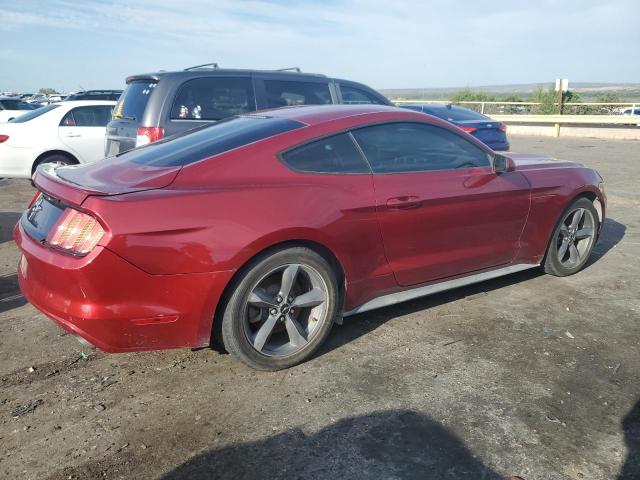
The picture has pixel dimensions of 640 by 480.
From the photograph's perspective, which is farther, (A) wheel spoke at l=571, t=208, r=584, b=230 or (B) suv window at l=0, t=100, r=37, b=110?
(B) suv window at l=0, t=100, r=37, b=110

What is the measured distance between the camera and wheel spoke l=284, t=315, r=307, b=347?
3291 mm

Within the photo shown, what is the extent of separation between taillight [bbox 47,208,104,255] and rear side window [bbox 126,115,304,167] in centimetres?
59

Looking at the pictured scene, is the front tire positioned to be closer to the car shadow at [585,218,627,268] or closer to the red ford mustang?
the red ford mustang

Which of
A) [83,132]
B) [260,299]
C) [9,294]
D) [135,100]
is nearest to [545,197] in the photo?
[260,299]

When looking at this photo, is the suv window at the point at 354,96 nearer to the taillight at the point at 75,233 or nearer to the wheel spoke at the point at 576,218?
the wheel spoke at the point at 576,218

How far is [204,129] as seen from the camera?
3.93 m

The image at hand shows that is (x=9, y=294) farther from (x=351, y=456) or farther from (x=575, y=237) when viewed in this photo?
(x=575, y=237)

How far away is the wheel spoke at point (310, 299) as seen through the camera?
3295 mm

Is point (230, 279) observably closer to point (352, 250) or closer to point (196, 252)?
point (196, 252)

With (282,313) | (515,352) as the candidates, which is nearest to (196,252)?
(282,313)

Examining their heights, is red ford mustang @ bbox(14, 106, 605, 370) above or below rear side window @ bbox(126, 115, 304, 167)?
below

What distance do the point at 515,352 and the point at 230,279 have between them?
189 centimetres

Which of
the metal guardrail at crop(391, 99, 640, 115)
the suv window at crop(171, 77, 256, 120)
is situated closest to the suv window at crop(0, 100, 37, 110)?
the suv window at crop(171, 77, 256, 120)

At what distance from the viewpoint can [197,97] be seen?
6246 mm
